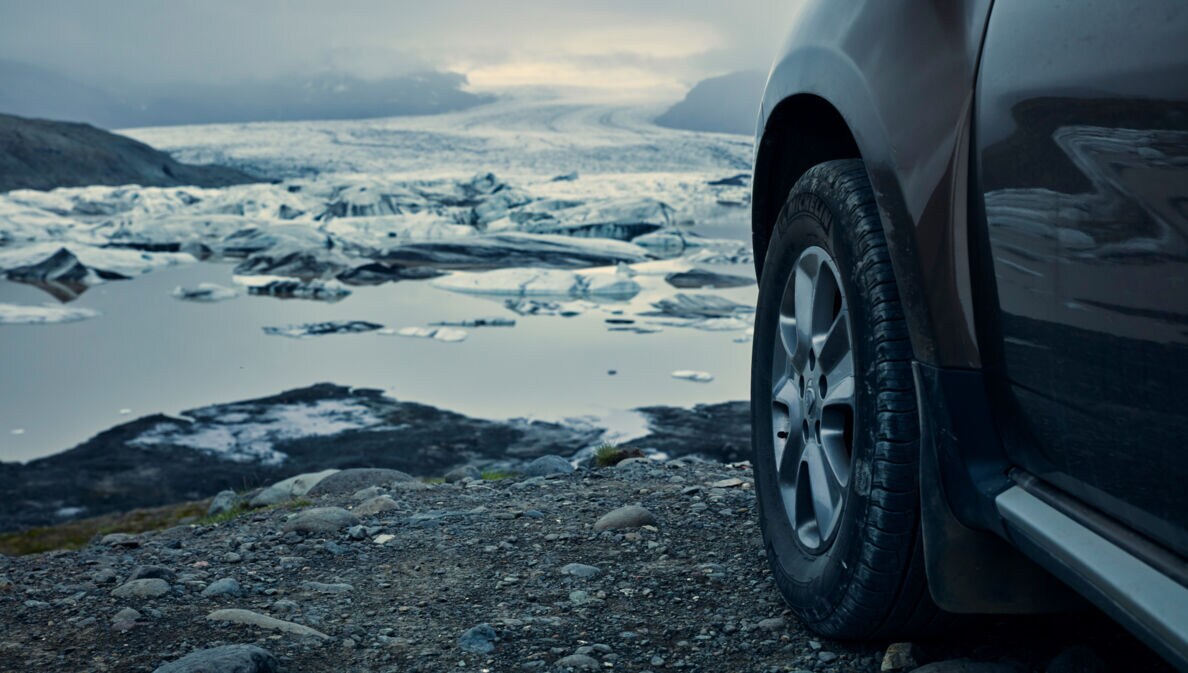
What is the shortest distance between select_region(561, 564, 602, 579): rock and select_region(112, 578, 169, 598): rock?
1039 mm

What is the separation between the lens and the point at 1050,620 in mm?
2090

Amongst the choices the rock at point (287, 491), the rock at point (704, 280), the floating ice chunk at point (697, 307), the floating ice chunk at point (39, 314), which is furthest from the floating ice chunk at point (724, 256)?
the rock at point (287, 491)

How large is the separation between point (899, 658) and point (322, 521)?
204 cm

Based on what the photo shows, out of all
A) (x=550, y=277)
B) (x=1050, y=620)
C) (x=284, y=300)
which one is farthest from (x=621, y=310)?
(x=1050, y=620)

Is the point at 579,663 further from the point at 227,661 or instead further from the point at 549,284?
the point at 549,284

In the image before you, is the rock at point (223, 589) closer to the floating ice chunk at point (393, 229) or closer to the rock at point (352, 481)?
the rock at point (352, 481)

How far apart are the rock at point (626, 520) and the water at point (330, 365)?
7.96 metres

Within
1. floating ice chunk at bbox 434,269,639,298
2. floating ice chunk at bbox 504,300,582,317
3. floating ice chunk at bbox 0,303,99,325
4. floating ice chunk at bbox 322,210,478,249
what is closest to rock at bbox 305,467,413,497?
floating ice chunk at bbox 504,300,582,317

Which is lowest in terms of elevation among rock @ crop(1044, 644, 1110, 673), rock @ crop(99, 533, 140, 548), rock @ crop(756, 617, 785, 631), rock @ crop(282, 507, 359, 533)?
rock @ crop(99, 533, 140, 548)

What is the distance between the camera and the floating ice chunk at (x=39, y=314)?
17031 mm

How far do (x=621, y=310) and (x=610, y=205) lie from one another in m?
10.7

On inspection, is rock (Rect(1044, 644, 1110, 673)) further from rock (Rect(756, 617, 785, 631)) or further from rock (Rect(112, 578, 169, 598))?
rock (Rect(112, 578, 169, 598))

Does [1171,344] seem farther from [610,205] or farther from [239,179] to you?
[239,179]

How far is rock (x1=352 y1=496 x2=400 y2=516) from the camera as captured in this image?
12.1ft
